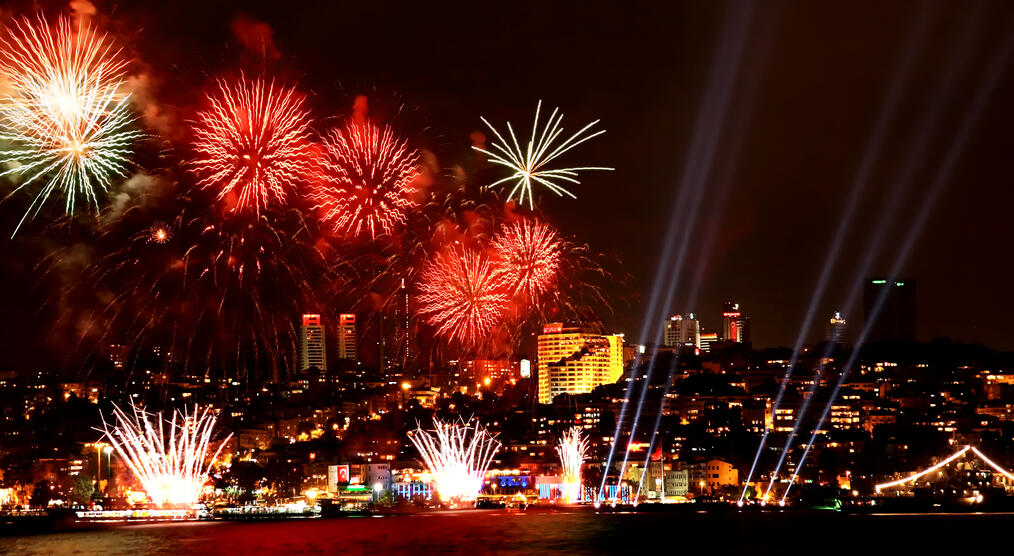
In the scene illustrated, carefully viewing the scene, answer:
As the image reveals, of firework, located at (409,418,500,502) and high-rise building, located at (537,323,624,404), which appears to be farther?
high-rise building, located at (537,323,624,404)

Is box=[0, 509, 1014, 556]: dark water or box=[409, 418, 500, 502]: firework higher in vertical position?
box=[409, 418, 500, 502]: firework

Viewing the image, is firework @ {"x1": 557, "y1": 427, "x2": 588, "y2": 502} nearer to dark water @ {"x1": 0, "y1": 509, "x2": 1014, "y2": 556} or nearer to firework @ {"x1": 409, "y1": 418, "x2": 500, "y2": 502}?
firework @ {"x1": 409, "y1": 418, "x2": 500, "y2": 502}

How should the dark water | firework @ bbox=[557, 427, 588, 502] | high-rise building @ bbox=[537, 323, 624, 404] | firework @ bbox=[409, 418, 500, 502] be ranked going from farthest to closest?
high-rise building @ bbox=[537, 323, 624, 404]
firework @ bbox=[557, 427, 588, 502]
firework @ bbox=[409, 418, 500, 502]
the dark water

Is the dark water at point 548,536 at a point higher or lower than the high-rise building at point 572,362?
lower

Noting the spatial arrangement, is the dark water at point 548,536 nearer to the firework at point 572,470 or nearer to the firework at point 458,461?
the firework at point 458,461

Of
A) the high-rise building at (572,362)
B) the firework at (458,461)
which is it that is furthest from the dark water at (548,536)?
the high-rise building at (572,362)

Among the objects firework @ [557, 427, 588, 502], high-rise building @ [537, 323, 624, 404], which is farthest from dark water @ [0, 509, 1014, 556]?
high-rise building @ [537, 323, 624, 404]
